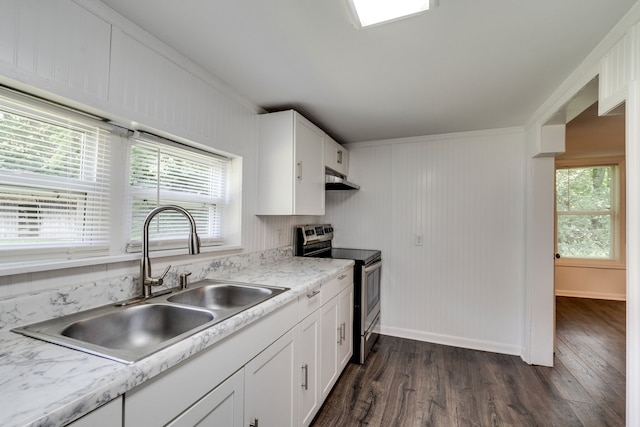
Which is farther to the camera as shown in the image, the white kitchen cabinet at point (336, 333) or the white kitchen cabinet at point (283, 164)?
the white kitchen cabinet at point (283, 164)

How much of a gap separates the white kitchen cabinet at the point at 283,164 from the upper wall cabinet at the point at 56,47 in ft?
3.68

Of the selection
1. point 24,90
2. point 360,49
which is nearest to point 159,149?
point 24,90

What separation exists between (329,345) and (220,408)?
3.61 feet

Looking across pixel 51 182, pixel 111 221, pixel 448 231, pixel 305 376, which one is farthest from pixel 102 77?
pixel 448 231

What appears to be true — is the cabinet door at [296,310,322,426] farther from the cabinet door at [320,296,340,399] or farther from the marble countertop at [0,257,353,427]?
the marble countertop at [0,257,353,427]

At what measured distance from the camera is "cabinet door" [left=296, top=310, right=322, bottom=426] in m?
1.59

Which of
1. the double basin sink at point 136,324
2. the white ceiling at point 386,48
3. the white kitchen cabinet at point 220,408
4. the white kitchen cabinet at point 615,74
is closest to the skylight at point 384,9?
the white ceiling at point 386,48

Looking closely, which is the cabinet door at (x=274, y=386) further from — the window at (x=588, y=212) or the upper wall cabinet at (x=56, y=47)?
the window at (x=588, y=212)

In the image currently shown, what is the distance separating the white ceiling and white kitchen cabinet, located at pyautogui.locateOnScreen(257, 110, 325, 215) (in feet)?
0.55

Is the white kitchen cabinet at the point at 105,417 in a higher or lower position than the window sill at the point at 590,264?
higher

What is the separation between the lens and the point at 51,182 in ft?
3.74

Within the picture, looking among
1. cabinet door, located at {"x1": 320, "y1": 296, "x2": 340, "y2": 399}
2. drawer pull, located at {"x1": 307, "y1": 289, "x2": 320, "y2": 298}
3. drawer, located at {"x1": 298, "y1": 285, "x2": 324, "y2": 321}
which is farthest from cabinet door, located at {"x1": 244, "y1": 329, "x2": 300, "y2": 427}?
cabinet door, located at {"x1": 320, "y1": 296, "x2": 340, "y2": 399}

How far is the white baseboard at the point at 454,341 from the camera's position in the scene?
2.75 metres

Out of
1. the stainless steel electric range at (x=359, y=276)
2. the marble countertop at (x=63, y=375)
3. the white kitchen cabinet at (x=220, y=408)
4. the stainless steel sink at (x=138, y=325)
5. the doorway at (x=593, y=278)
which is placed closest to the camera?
the marble countertop at (x=63, y=375)
